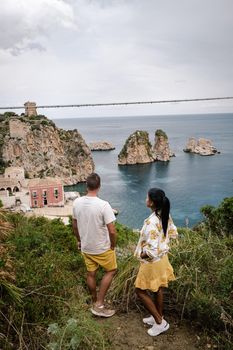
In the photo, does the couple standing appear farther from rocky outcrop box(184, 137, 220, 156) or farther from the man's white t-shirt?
rocky outcrop box(184, 137, 220, 156)

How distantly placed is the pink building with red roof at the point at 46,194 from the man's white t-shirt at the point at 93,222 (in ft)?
114

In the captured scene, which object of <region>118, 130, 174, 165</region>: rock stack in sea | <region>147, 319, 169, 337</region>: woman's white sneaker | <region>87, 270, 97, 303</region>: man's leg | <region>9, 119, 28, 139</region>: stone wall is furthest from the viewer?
<region>118, 130, 174, 165</region>: rock stack in sea

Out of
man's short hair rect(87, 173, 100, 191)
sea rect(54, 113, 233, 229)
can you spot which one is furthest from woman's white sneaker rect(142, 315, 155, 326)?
sea rect(54, 113, 233, 229)

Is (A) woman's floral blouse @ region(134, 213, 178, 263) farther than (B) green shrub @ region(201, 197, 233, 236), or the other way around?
(B) green shrub @ region(201, 197, 233, 236)

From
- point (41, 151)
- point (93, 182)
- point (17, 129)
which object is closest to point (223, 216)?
point (93, 182)

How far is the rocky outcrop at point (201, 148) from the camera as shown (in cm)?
7913

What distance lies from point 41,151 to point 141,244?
53393mm

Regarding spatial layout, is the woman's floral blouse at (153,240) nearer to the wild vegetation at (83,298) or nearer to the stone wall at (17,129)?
the wild vegetation at (83,298)

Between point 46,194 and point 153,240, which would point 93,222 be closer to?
point 153,240

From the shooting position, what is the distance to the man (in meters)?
3.42

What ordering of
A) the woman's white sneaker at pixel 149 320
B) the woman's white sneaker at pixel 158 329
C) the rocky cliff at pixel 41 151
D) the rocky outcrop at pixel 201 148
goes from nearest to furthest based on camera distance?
the woman's white sneaker at pixel 158 329 < the woman's white sneaker at pixel 149 320 < the rocky cliff at pixel 41 151 < the rocky outcrop at pixel 201 148

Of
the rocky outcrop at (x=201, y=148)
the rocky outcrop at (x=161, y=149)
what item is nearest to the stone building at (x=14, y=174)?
the rocky outcrop at (x=161, y=149)

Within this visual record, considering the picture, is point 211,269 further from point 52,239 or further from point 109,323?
point 52,239

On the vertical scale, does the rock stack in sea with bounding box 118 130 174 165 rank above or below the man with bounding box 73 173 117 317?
below
